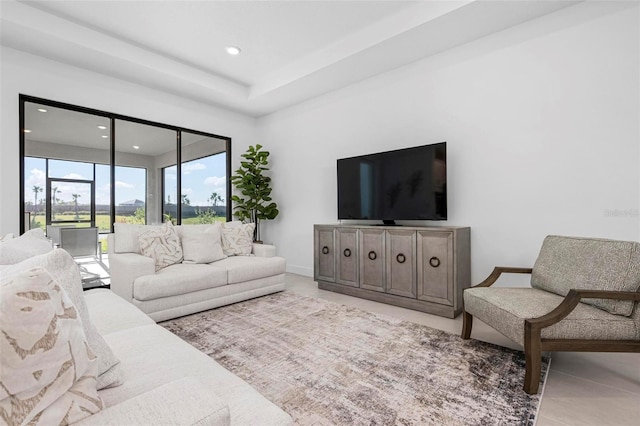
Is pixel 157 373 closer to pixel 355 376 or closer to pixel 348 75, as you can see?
pixel 355 376

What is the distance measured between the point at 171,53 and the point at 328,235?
3012mm

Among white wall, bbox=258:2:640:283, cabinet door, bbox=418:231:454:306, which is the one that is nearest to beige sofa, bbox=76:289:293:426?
cabinet door, bbox=418:231:454:306

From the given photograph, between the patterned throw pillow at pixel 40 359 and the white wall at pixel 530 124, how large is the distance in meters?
3.39

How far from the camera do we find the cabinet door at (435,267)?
2.99 m

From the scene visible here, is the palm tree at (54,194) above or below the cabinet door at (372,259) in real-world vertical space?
above

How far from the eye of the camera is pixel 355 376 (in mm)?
1924

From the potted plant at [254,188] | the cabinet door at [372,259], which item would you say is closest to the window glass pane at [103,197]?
the potted plant at [254,188]

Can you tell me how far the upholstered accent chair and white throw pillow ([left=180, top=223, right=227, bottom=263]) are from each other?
2.81m

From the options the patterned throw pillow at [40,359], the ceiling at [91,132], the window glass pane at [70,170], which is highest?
the ceiling at [91,132]

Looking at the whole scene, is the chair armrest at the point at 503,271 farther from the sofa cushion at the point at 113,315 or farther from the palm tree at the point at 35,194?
the palm tree at the point at 35,194

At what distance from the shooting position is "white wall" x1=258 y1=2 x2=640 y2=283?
255 cm

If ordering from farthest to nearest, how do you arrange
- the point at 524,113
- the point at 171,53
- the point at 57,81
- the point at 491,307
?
the point at 171,53
the point at 57,81
the point at 524,113
the point at 491,307

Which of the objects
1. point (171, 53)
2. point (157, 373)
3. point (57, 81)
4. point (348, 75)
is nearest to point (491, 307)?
point (157, 373)

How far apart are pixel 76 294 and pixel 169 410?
506mm
